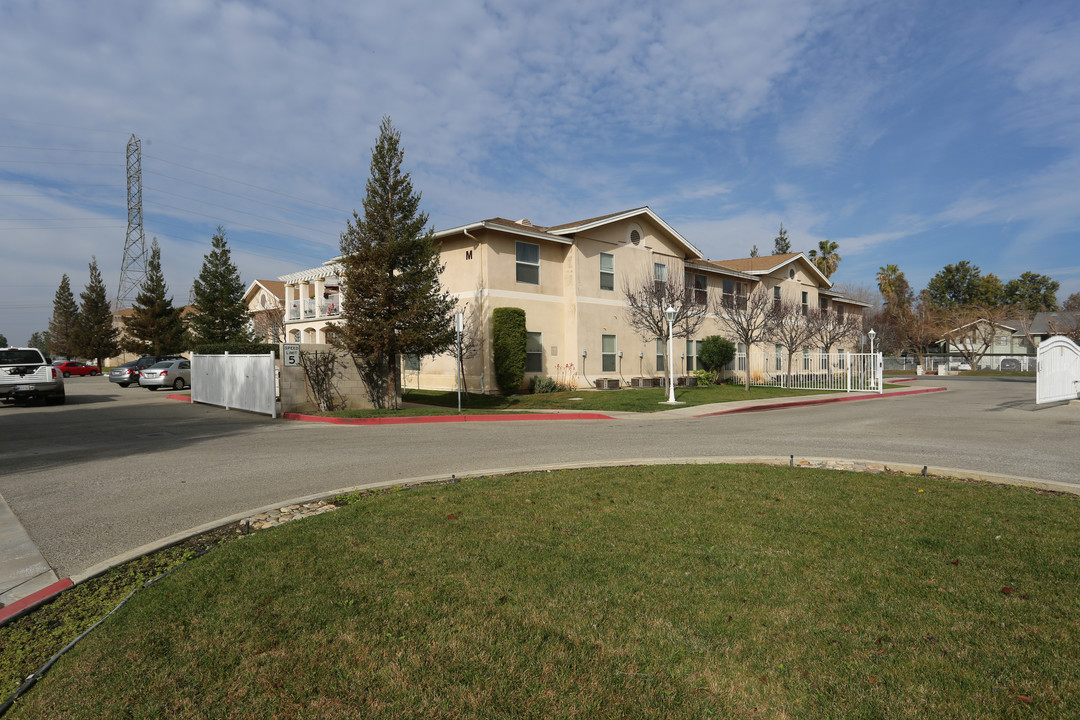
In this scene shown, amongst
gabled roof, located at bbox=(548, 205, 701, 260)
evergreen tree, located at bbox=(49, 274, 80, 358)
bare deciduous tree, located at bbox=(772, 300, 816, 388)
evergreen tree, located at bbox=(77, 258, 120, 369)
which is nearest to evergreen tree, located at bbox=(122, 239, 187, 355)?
evergreen tree, located at bbox=(77, 258, 120, 369)

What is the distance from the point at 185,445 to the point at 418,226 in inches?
351

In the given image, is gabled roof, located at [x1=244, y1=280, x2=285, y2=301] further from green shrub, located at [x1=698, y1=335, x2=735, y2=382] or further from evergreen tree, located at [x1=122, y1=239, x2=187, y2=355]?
green shrub, located at [x1=698, y1=335, x2=735, y2=382]

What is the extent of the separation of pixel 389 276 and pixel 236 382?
20.3 feet

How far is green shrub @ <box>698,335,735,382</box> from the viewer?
31641 mm

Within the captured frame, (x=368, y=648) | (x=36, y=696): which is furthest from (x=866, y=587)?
(x=36, y=696)

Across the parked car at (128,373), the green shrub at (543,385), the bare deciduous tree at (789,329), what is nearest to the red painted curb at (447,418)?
the green shrub at (543,385)

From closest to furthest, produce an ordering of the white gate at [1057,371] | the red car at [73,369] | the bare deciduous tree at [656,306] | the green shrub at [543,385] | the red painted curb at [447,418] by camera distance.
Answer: the red painted curb at [447,418], the white gate at [1057,371], the green shrub at [543,385], the bare deciduous tree at [656,306], the red car at [73,369]

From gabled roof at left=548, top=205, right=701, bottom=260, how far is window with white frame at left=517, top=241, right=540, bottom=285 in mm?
1175

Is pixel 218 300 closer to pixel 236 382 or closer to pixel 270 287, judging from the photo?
pixel 270 287

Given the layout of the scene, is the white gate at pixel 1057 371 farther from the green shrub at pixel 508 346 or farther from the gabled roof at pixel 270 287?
the gabled roof at pixel 270 287

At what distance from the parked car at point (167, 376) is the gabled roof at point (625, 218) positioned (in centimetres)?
1962

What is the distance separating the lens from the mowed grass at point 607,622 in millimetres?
2752

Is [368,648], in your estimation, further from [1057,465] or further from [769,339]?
[769,339]

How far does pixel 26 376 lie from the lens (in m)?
20.5
